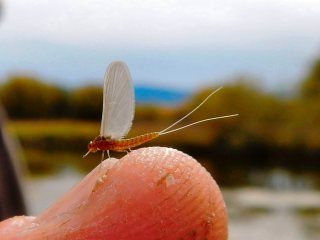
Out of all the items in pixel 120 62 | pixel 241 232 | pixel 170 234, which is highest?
pixel 120 62

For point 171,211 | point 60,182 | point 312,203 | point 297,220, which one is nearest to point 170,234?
point 171,211

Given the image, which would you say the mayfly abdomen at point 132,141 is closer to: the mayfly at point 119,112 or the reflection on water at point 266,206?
the mayfly at point 119,112

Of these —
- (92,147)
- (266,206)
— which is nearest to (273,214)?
(266,206)

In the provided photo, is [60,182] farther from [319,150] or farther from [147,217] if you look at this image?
[147,217]

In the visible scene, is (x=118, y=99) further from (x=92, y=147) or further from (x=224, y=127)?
(x=224, y=127)

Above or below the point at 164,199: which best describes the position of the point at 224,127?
below

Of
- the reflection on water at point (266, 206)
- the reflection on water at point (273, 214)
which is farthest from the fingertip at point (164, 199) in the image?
the reflection on water at point (273, 214)
